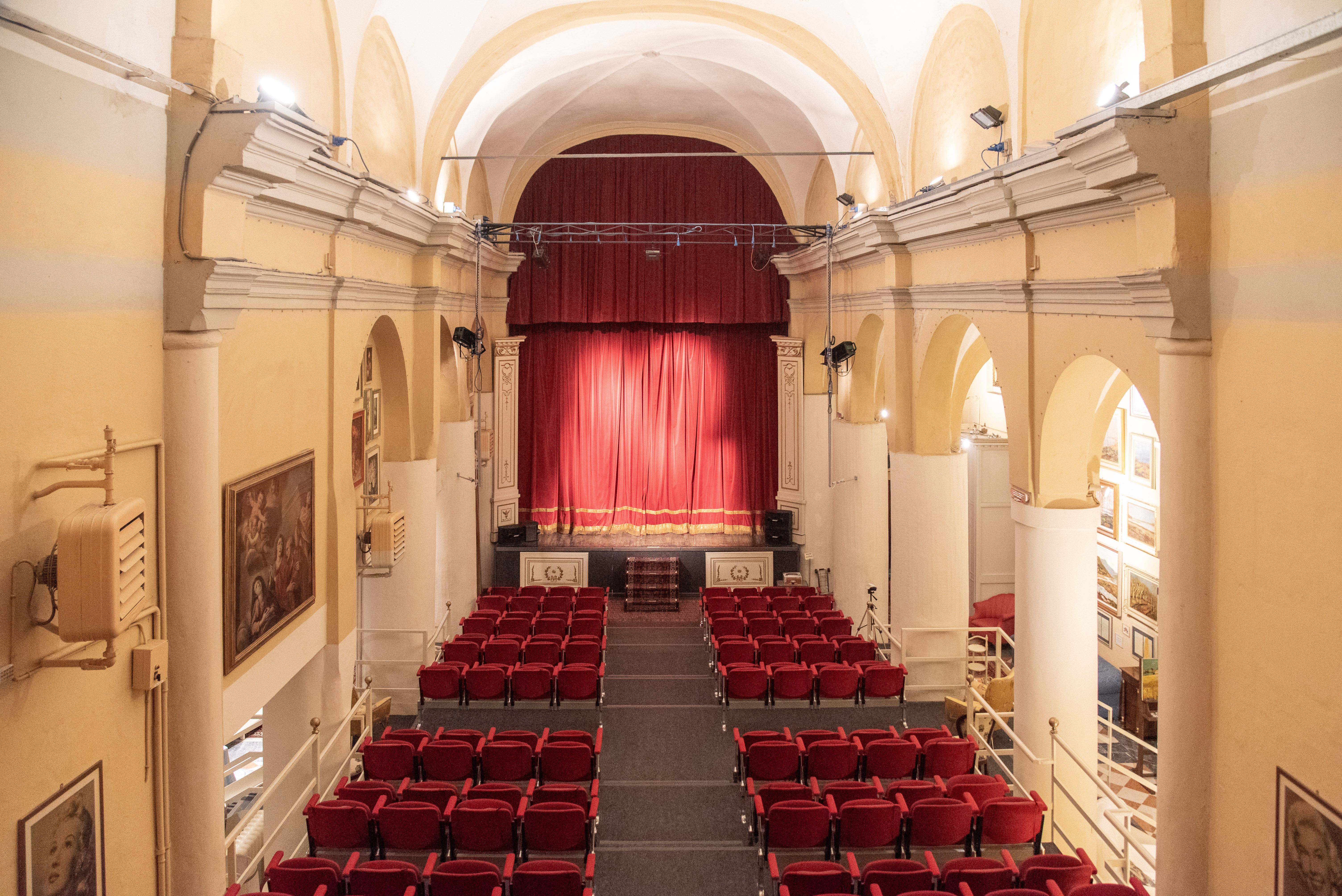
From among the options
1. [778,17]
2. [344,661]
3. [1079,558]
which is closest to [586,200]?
[778,17]

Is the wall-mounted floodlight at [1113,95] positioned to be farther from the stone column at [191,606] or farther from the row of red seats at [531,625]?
the row of red seats at [531,625]

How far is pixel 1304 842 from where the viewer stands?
5105mm

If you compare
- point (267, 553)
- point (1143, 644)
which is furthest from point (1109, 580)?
point (267, 553)

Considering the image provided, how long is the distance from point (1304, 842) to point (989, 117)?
7.22 metres

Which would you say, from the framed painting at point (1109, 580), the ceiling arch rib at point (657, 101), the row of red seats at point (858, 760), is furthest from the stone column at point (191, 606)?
the framed painting at point (1109, 580)

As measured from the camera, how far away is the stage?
20.4 m

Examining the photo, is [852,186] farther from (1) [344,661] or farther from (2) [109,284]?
(2) [109,284]

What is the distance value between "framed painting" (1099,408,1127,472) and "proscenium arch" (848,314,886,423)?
12.0 feet

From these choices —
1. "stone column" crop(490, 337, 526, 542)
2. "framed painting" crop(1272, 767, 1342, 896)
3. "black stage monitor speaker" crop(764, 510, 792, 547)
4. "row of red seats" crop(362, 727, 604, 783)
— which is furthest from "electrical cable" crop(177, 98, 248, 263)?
"black stage monitor speaker" crop(764, 510, 792, 547)

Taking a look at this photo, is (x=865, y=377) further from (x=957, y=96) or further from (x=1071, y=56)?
(x=1071, y=56)

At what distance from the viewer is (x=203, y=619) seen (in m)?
6.45

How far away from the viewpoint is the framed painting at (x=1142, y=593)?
49.2 feet

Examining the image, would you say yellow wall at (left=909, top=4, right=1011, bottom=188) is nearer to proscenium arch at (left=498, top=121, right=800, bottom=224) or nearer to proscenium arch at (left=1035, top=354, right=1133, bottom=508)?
proscenium arch at (left=1035, top=354, right=1133, bottom=508)

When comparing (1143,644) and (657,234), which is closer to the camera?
(1143,644)
